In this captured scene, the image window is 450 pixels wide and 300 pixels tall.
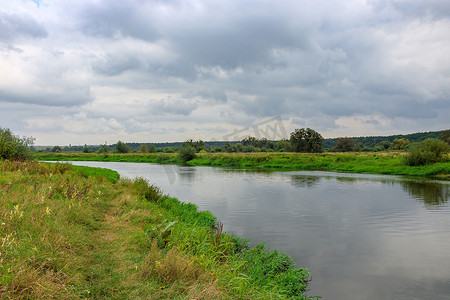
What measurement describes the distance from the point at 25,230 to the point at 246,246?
230 inches

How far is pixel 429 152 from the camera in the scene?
32.9 m

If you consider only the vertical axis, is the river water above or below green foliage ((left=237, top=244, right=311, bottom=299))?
below

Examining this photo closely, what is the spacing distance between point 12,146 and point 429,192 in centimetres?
2831

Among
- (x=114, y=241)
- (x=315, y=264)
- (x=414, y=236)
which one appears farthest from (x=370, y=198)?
(x=114, y=241)

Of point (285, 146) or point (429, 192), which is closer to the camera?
point (429, 192)

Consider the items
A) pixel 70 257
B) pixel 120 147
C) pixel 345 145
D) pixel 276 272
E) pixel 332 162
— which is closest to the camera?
pixel 70 257

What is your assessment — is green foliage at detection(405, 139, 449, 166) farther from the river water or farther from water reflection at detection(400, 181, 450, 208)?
the river water

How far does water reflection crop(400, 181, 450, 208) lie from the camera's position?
691 inches

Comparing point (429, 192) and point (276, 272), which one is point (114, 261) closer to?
point (276, 272)

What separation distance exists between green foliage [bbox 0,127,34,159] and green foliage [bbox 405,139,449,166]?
38.2 metres

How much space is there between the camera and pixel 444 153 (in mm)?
33469

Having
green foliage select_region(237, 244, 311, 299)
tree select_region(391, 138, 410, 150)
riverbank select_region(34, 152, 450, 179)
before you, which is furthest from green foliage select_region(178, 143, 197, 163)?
tree select_region(391, 138, 410, 150)

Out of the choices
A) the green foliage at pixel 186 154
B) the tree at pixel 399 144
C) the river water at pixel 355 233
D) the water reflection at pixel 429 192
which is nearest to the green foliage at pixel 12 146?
the river water at pixel 355 233

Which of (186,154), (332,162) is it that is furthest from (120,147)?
(332,162)
